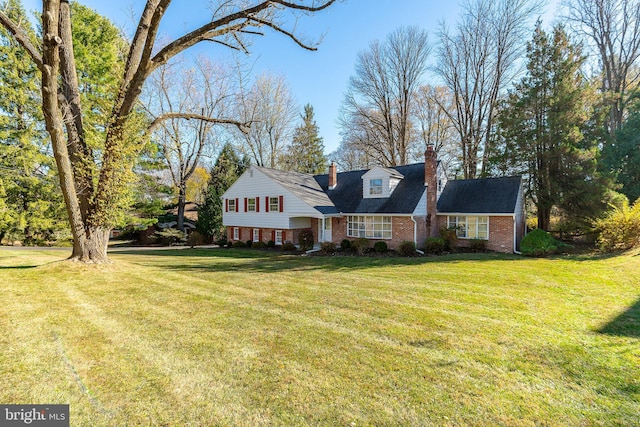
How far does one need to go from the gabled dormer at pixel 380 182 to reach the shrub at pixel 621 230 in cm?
1066

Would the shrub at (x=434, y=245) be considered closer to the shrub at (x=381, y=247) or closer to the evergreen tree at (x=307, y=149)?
the shrub at (x=381, y=247)

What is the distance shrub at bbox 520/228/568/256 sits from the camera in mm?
14658

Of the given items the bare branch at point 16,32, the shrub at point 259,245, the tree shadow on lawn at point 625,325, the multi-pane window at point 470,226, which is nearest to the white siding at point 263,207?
the shrub at point 259,245

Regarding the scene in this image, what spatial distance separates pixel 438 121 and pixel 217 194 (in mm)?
22501

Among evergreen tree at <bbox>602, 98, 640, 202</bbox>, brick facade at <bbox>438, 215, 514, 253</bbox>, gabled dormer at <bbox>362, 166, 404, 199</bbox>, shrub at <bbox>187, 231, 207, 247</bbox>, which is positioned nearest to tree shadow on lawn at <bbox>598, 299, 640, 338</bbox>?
brick facade at <bbox>438, 215, 514, 253</bbox>

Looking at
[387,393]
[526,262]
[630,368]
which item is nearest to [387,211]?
[526,262]

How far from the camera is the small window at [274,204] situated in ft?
67.3

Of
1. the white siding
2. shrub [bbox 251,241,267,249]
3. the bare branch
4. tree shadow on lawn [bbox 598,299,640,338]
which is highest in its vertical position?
the bare branch

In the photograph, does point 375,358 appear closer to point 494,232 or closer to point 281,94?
point 494,232

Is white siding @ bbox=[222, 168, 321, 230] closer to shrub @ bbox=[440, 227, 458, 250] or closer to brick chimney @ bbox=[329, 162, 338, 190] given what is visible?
brick chimney @ bbox=[329, 162, 338, 190]

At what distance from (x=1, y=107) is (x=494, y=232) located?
3062cm

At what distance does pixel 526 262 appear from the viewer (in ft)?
41.2

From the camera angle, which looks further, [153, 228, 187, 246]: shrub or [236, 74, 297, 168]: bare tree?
[236, 74, 297, 168]: bare tree

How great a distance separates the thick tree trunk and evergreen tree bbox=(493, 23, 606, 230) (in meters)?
22.5
